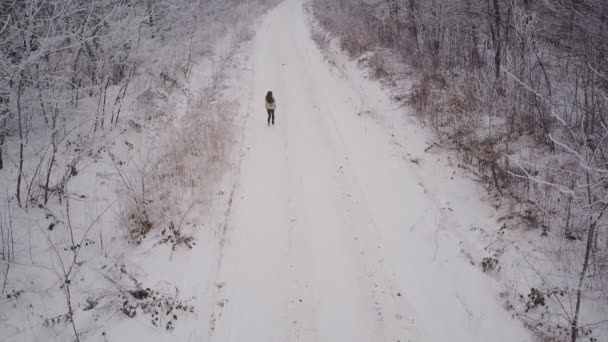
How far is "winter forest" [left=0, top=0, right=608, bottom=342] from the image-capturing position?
14.1 ft

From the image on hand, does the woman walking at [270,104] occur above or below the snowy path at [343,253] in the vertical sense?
above

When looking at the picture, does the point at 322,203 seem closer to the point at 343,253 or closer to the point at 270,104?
the point at 343,253

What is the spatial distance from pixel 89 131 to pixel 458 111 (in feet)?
32.6

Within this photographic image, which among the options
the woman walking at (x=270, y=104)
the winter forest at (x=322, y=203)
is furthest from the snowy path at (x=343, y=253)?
the woman walking at (x=270, y=104)

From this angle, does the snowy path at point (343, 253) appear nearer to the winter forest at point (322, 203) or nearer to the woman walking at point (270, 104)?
the winter forest at point (322, 203)

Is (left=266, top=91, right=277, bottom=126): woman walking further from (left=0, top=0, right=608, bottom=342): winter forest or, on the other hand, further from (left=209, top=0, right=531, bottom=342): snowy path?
(left=209, top=0, right=531, bottom=342): snowy path

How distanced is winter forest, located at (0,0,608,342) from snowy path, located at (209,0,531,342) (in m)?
0.03

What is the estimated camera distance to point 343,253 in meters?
5.34

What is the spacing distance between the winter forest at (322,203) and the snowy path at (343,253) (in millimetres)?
30

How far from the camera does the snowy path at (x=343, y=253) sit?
422cm

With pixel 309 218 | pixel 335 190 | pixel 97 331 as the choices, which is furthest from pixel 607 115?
pixel 97 331

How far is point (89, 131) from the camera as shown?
913cm

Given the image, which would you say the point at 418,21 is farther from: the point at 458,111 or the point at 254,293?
the point at 254,293

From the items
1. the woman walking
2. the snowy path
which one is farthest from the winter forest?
the woman walking
